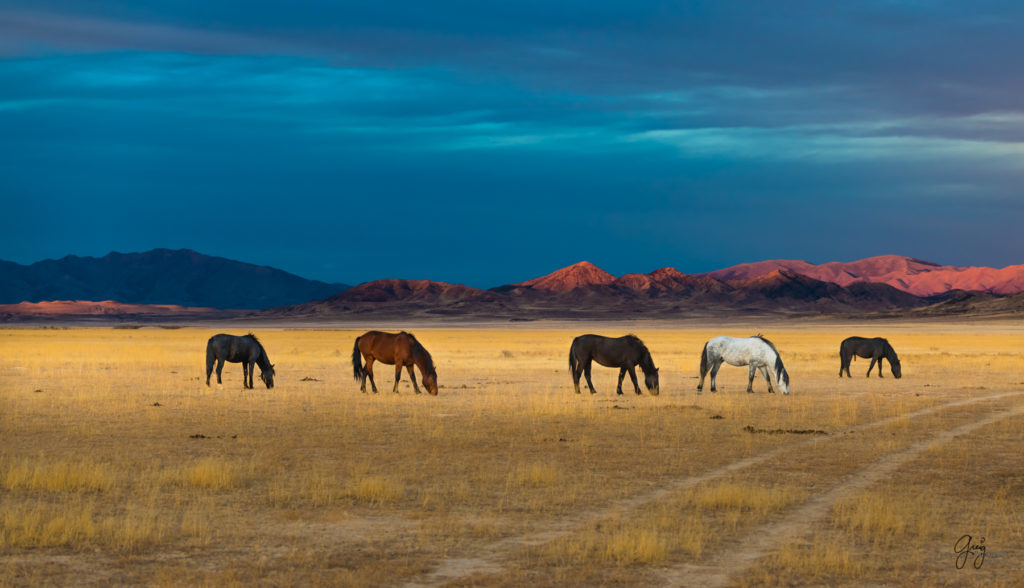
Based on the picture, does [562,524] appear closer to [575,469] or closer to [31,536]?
[575,469]

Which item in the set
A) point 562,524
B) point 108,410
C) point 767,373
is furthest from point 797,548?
point 767,373

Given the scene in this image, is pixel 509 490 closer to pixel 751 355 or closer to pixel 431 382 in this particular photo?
pixel 431 382

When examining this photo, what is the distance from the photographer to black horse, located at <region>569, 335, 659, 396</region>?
27.7 m

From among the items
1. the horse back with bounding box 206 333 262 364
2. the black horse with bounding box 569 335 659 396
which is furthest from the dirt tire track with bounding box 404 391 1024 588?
the horse back with bounding box 206 333 262 364

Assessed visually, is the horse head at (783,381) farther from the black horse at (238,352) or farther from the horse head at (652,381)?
the black horse at (238,352)

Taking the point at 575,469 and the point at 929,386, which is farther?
the point at 929,386

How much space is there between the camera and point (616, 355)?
90.7 ft

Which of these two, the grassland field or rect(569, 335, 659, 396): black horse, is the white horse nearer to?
the grassland field

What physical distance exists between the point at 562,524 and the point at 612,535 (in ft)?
2.83

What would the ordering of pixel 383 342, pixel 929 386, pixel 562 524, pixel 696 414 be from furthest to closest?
pixel 929 386 < pixel 383 342 < pixel 696 414 < pixel 562 524

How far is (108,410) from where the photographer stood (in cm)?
2422

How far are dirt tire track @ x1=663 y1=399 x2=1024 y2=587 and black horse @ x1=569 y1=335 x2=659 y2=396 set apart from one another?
1084 cm

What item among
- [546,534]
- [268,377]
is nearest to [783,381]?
[268,377]

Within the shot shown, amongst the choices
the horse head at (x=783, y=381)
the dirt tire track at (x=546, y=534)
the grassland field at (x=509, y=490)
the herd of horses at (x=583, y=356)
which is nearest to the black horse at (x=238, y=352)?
the herd of horses at (x=583, y=356)
